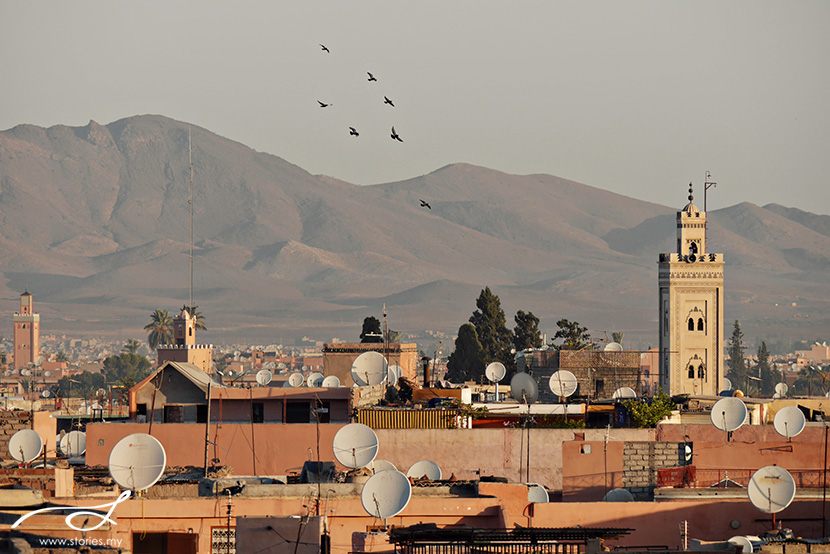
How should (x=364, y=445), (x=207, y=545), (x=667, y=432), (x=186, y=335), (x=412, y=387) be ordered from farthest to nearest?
(x=186, y=335), (x=412, y=387), (x=667, y=432), (x=364, y=445), (x=207, y=545)

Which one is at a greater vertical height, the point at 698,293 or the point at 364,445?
the point at 698,293

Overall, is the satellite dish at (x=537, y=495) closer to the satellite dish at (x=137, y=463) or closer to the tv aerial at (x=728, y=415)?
the tv aerial at (x=728, y=415)

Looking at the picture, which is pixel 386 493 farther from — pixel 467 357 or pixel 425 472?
pixel 467 357

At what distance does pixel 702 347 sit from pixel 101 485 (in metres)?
73.0

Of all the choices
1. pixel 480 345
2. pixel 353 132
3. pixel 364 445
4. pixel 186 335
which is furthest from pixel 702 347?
pixel 364 445

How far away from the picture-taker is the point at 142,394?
134 feet

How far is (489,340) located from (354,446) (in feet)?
253

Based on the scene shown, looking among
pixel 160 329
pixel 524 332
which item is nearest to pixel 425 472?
pixel 524 332

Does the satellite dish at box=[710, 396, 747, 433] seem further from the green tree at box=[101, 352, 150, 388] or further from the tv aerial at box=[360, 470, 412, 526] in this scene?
the green tree at box=[101, 352, 150, 388]

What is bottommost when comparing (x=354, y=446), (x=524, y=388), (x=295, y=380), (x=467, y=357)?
(x=354, y=446)

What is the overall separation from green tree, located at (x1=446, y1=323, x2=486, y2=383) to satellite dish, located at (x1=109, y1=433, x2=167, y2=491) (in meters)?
74.4

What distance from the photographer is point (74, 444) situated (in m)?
34.2

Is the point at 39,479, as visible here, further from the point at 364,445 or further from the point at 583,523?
the point at 583,523

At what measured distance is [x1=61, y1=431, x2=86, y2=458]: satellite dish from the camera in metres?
34.0
